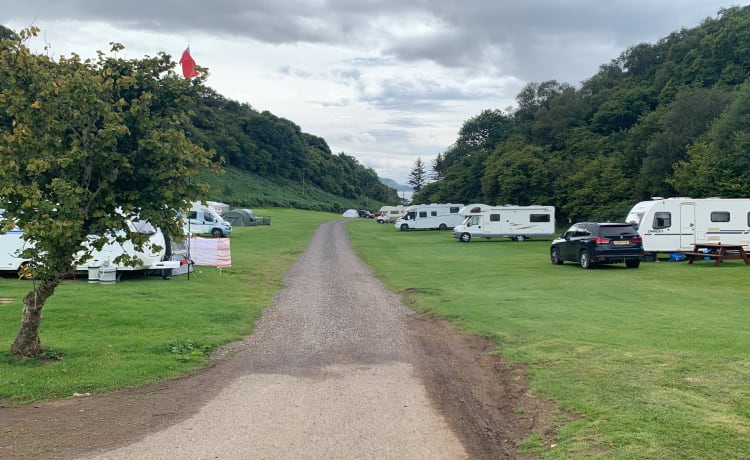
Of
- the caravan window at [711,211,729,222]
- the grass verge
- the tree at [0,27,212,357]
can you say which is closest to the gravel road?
the grass verge

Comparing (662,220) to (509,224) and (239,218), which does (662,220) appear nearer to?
(509,224)

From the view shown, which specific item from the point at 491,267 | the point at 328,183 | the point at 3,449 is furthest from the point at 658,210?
the point at 328,183

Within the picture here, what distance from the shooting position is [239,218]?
60.1m

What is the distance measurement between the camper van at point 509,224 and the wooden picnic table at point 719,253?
18284 millimetres

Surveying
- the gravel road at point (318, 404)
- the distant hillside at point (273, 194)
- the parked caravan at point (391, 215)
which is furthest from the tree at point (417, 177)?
the gravel road at point (318, 404)

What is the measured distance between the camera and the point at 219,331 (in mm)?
10273

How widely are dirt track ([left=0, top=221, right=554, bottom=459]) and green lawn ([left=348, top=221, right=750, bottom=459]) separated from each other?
564 mm

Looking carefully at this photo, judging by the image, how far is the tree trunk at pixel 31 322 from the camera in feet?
25.5

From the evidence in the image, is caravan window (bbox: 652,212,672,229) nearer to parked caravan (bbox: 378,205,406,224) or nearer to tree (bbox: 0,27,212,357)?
tree (bbox: 0,27,212,357)

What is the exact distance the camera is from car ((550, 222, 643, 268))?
20.9m

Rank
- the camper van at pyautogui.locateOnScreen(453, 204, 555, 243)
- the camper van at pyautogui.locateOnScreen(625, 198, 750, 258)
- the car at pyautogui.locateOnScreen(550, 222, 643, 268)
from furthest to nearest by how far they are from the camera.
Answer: the camper van at pyautogui.locateOnScreen(453, 204, 555, 243), the camper van at pyautogui.locateOnScreen(625, 198, 750, 258), the car at pyautogui.locateOnScreen(550, 222, 643, 268)

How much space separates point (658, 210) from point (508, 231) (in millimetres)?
16679

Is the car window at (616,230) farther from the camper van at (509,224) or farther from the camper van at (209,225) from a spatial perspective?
the camper van at (209,225)

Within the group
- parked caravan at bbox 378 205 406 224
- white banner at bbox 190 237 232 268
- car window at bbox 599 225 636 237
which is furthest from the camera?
parked caravan at bbox 378 205 406 224
